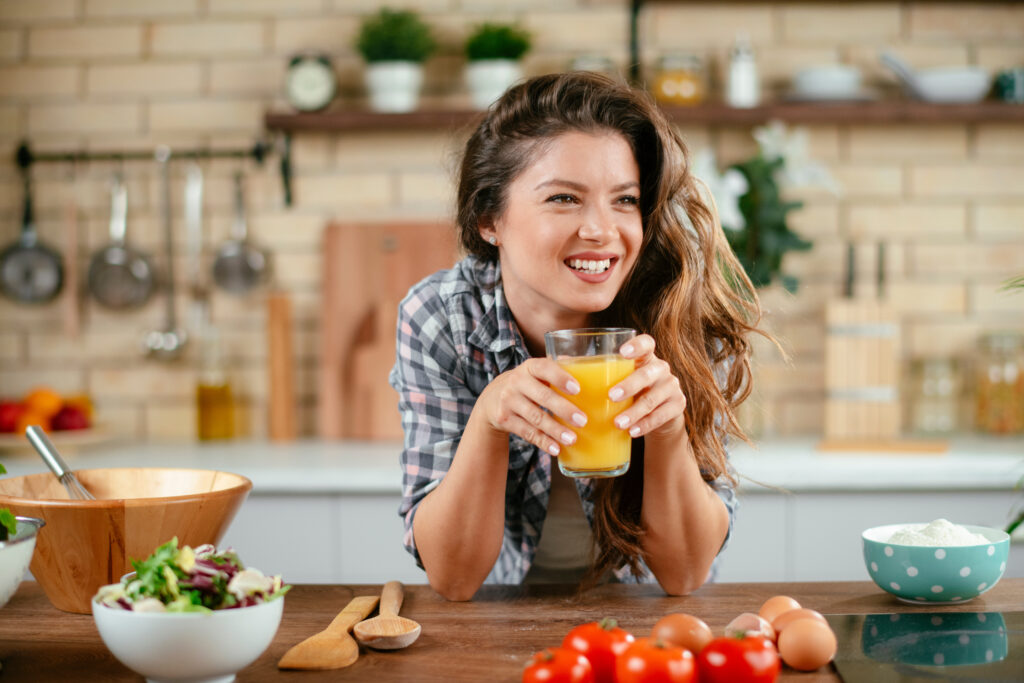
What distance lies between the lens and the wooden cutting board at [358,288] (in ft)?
9.70

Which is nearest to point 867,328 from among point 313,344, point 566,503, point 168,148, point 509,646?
point 566,503

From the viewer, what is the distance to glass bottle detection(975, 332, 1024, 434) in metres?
2.81

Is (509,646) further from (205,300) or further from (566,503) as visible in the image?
(205,300)

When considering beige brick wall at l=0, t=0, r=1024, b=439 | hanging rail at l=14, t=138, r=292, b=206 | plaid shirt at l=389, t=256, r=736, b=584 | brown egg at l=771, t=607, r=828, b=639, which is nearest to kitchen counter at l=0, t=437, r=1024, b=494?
beige brick wall at l=0, t=0, r=1024, b=439

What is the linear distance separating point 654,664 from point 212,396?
2.32 m

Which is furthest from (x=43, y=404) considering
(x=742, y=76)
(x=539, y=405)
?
(x=742, y=76)

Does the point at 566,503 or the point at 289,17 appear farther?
the point at 289,17

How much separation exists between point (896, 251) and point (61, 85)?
104 inches

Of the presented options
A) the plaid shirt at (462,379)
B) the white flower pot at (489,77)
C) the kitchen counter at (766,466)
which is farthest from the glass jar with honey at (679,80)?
the plaid shirt at (462,379)

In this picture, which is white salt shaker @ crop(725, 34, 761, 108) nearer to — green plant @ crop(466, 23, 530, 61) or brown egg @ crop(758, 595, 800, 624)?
green plant @ crop(466, 23, 530, 61)

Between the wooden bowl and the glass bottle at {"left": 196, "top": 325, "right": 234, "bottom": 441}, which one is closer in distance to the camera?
the wooden bowl

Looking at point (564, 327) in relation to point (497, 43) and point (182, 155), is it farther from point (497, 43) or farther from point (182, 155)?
point (182, 155)

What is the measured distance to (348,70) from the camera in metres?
3.05

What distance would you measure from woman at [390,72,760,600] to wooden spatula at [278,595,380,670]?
0.22m
